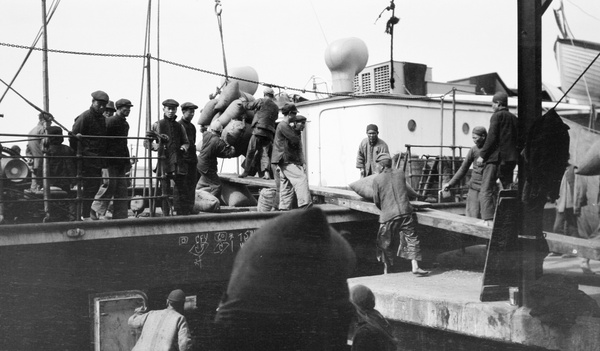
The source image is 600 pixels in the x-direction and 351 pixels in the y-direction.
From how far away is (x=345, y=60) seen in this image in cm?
1052

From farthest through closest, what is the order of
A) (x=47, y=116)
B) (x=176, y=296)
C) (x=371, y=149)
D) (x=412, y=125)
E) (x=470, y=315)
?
(x=412, y=125)
(x=371, y=149)
(x=47, y=116)
(x=176, y=296)
(x=470, y=315)

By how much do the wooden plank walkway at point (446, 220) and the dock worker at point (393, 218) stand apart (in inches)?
5.9

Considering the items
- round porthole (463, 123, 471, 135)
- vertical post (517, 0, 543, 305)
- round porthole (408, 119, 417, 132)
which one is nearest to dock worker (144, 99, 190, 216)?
vertical post (517, 0, 543, 305)

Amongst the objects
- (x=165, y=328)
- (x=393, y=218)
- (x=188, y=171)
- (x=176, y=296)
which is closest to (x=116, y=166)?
(x=188, y=171)

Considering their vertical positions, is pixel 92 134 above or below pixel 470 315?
above

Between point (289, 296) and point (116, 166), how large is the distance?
4.07 m

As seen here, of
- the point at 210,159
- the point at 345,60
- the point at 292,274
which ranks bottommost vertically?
the point at 292,274

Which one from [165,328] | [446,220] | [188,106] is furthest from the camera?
[188,106]

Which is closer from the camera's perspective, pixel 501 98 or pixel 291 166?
pixel 501 98

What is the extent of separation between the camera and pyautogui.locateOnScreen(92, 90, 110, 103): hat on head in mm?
6191

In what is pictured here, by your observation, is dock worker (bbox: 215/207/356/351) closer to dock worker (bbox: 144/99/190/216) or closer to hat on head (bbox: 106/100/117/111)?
dock worker (bbox: 144/99/190/216)

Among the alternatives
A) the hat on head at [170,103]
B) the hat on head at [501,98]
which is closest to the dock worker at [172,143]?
the hat on head at [170,103]

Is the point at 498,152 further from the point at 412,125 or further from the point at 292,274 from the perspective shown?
the point at 412,125

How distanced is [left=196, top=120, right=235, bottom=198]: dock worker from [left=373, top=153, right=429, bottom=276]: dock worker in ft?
7.51
